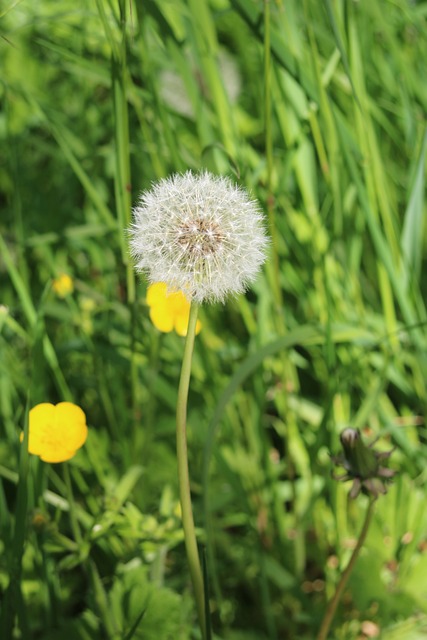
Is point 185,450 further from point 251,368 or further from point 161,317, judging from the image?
point 161,317

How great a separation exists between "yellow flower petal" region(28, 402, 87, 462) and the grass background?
64mm

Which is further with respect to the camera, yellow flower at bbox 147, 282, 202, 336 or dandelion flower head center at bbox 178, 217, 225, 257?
yellow flower at bbox 147, 282, 202, 336

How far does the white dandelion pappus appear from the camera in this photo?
0.69m

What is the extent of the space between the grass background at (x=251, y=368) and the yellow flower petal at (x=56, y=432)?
0.06 meters

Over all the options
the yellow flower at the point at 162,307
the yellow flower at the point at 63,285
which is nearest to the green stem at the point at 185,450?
the yellow flower at the point at 162,307

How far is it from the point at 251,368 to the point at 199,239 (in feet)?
0.97

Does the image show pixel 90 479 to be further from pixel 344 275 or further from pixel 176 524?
pixel 344 275

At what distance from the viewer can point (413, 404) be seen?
4.80 ft

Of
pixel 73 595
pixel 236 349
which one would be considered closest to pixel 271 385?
pixel 236 349

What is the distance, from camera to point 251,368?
0.95m

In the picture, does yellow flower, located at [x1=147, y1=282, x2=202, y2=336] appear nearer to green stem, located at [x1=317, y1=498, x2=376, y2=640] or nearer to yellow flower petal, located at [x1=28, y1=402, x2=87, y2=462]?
yellow flower petal, located at [x1=28, y1=402, x2=87, y2=462]

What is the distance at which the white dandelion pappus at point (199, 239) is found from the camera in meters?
0.69

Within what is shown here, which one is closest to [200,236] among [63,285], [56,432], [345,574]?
[56,432]

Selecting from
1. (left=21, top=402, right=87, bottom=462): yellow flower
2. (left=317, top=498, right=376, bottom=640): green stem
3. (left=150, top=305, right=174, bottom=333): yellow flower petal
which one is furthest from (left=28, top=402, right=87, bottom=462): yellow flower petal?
(left=317, top=498, right=376, bottom=640): green stem
